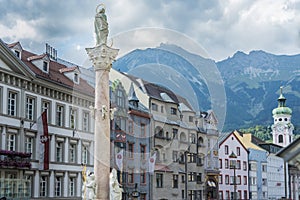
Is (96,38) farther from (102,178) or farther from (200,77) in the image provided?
(200,77)

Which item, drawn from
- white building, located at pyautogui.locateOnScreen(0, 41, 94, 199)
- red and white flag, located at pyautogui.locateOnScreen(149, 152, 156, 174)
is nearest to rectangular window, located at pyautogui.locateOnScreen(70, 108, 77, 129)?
white building, located at pyautogui.locateOnScreen(0, 41, 94, 199)

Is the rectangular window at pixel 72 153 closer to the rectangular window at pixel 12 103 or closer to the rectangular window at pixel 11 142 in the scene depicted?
the rectangular window at pixel 11 142

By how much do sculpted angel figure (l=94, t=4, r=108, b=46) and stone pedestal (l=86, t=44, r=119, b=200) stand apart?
421 millimetres

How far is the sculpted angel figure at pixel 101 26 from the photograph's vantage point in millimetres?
30031

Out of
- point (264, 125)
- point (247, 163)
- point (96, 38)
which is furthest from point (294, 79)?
point (96, 38)

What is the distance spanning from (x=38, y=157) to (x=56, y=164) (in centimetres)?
255

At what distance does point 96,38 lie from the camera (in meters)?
30.3

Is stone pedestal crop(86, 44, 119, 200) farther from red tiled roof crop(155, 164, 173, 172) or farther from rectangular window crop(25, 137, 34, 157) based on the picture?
red tiled roof crop(155, 164, 173, 172)

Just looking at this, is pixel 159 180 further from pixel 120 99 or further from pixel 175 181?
pixel 120 99

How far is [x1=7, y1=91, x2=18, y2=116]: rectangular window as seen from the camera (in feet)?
136

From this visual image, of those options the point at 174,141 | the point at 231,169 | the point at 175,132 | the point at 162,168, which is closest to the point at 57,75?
the point at 162,168

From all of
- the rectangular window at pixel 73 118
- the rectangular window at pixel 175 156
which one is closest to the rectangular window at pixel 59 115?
the rectangular window at pixel 73 118

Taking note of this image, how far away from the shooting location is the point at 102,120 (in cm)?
2948

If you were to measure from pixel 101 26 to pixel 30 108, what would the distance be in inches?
634
